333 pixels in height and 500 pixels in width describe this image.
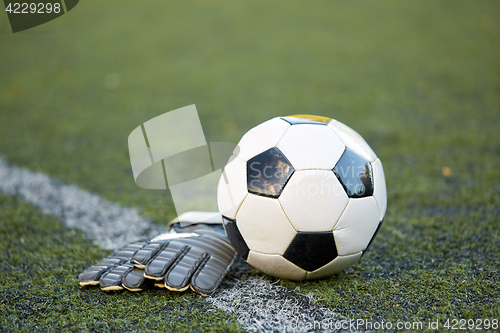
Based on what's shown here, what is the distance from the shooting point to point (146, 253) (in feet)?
7.25

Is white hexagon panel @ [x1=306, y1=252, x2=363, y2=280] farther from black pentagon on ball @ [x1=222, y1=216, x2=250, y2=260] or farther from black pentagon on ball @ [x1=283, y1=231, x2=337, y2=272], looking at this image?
black pentagon on ball @ [x1=222, y1=216, x2=250, y2=260]

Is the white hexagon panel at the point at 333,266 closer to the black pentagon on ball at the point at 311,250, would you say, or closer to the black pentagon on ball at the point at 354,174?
the black pentagon on ball at the point at 311,250

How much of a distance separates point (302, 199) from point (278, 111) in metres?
3.69

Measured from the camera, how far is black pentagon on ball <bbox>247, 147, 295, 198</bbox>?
1957 millimetres

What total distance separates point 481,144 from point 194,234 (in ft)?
11.6

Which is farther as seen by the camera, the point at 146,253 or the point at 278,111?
the point at 278,111

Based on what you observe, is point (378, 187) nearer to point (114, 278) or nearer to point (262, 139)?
point (262, 139)

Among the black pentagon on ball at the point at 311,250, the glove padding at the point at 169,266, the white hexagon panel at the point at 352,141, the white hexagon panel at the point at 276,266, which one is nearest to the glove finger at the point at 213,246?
the glove padding at the point at 169,266

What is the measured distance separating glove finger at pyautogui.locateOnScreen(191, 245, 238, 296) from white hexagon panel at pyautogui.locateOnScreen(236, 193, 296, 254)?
286mm

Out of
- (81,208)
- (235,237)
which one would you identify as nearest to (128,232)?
(81,208)

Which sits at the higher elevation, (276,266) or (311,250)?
(311,250)

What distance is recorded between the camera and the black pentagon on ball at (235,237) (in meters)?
2.11

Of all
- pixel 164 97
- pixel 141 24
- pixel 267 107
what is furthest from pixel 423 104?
pixel 141 24

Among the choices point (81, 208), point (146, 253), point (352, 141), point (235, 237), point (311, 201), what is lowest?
point (81, 208)
